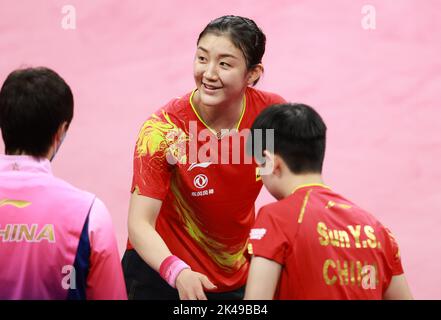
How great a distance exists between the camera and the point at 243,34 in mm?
2963

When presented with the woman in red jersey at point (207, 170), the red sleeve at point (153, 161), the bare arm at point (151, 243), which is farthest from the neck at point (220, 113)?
the bare arm at point (151, 243)

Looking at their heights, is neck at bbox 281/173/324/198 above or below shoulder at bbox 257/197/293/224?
above

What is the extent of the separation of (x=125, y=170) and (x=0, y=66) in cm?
103

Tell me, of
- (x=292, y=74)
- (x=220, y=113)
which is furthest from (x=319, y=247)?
(x=292, y=74)

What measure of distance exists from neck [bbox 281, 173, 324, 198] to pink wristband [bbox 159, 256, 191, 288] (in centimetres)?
44

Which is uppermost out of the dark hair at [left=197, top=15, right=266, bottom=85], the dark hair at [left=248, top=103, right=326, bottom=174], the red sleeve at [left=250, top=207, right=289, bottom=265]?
the dark hair at [left=197, top=15, right=266, bottom=85]

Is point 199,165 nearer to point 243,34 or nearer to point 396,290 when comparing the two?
point 243,34

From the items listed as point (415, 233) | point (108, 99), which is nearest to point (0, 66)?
point (108, 99)

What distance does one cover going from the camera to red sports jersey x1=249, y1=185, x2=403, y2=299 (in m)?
2.26

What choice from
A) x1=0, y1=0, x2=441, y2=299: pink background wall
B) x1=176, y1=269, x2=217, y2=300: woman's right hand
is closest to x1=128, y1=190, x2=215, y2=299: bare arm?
x1=176, y1=269, x2=217, y2=300: woman's right hand

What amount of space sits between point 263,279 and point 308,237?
0.16 meters

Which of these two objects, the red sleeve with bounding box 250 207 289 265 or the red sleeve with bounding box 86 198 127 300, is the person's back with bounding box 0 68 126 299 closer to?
the red sleeve with bounding box 86 198 127 300

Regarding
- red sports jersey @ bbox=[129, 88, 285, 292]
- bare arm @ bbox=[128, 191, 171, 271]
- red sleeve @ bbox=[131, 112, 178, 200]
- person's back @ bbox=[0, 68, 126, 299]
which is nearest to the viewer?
person's back @ bbox=[0, 68, 126, 299]
